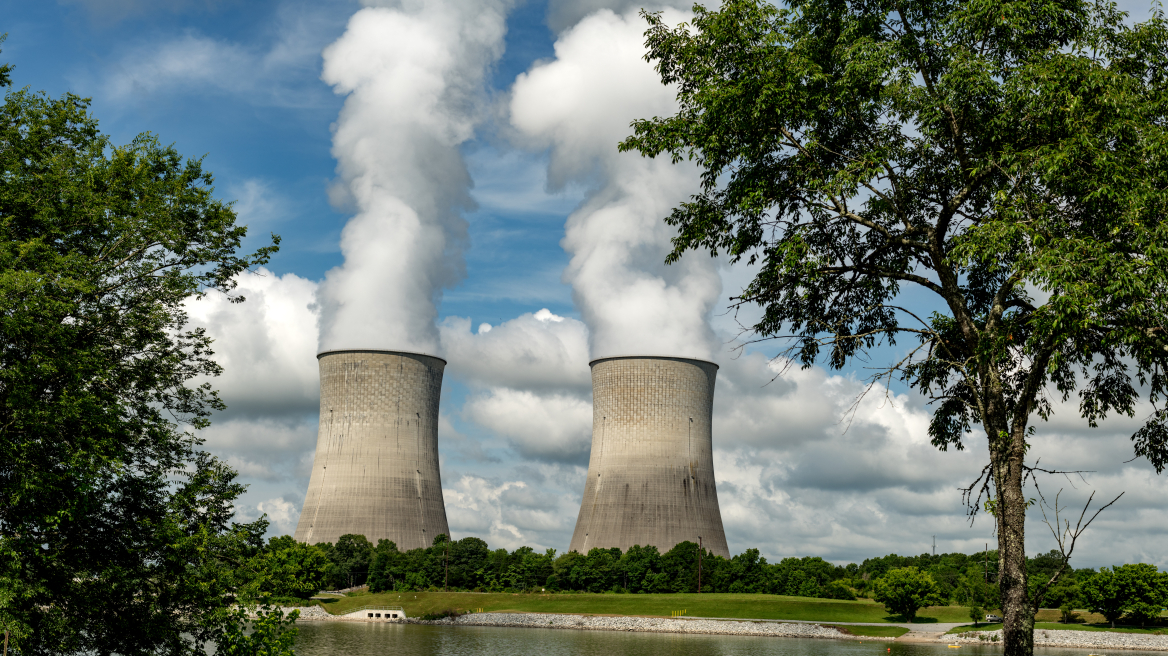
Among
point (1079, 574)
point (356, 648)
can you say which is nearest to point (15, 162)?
point (356, 648)

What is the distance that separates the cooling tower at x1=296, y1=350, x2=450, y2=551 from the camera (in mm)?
40031

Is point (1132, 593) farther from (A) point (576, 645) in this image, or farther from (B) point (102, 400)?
(B) point (102, 400)

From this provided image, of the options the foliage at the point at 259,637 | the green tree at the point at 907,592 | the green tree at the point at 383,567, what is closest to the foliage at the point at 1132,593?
the green tree at the point at 907,592

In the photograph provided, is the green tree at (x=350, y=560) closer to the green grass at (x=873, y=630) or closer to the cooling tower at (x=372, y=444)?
the cooling tower at (x=372, y=444)

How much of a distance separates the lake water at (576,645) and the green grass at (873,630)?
1.44m

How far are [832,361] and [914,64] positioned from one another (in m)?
3.10

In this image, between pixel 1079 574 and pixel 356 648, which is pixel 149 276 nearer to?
pixel 356 648

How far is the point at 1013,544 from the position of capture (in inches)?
297

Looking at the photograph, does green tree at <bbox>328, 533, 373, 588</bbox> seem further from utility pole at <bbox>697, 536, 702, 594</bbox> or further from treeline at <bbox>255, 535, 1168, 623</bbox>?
utility pole at <bbox>697, 536, 702, 594</bbox>

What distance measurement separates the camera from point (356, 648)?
27969 mm

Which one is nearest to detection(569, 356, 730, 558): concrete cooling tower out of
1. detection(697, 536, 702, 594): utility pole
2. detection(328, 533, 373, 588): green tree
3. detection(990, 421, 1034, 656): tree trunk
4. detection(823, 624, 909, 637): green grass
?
detection(697, 536, 702, 594): utility pole

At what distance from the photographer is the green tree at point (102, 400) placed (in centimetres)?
875

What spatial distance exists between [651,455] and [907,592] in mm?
12751

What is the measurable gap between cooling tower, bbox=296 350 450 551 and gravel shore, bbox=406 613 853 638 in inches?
235
